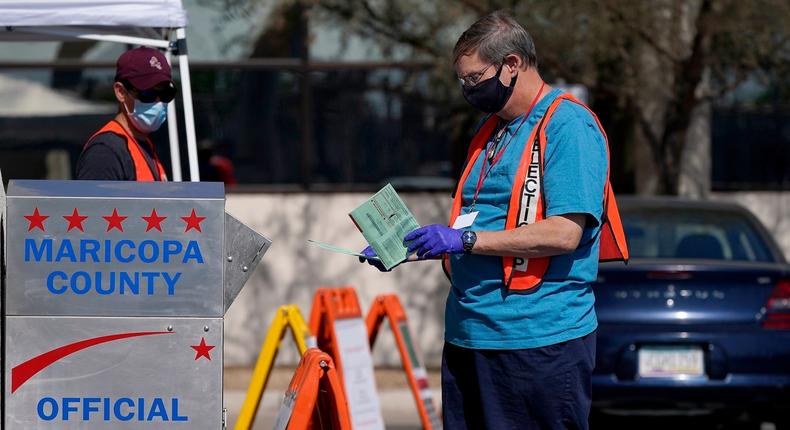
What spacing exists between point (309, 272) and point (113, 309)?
22.3 feet

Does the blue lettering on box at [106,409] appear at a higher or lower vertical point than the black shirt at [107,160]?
lower

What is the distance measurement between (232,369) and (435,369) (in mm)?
1592

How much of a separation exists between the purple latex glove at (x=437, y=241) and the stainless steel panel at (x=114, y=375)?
630 millimetres

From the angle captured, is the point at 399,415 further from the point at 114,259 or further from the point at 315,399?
the point at 114,259

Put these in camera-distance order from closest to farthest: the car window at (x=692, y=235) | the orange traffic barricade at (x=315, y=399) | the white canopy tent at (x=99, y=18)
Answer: the orange traffic barricade at (x=315, y=399)
the white canopy tent at (x=99, y=18)
the car window at (x=692, y=235)

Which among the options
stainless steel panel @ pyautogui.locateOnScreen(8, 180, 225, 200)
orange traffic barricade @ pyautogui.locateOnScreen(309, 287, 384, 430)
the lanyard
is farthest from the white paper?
stainless steel panel @ pyautogui.locateOnScreen(8, 180, 225, 200)

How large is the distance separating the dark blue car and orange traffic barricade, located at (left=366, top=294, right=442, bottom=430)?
34.5 inches

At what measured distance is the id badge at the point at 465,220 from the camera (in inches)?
165

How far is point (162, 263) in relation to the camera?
4.04 metres

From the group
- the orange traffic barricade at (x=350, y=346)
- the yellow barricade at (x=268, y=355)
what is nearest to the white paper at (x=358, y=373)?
the orange traffic barricade at (x=350, y=346)

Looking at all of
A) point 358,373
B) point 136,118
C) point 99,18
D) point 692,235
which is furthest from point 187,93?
point 692,235

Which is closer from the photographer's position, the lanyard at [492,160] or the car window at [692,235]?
the lanyard at [492,160]

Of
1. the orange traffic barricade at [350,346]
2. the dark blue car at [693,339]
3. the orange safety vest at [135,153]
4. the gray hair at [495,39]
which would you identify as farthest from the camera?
the dark blue car at [693,339]

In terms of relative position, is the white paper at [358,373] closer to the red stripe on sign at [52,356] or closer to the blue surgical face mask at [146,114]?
the blue surgical face mask at [146,114]
